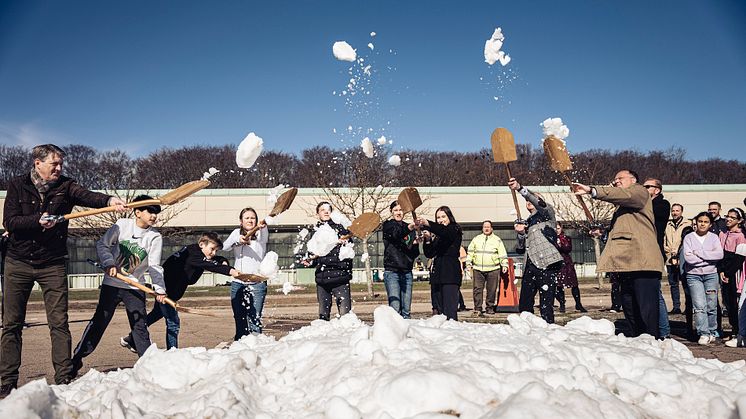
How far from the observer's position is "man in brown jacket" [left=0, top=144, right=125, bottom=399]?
221 inches

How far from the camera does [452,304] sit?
869 centimetres

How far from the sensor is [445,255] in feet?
28.8

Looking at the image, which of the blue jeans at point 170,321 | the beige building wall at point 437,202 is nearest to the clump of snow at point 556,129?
the blue jeans at point 170,321

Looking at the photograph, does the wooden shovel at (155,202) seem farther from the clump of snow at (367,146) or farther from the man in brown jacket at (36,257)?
the clump of snow at (367,146)

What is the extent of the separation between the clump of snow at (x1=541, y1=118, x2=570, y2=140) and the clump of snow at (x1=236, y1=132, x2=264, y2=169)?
3.26m

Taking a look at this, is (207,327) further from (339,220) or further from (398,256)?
(398,256)

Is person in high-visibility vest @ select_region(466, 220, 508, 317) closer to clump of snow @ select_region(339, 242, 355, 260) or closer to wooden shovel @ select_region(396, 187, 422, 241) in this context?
wooden shovel @ select_region(396, 187, 422, 241)

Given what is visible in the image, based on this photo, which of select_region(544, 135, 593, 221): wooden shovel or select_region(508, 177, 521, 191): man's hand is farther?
select_region(544, 135, 593, 221): wooden shovel

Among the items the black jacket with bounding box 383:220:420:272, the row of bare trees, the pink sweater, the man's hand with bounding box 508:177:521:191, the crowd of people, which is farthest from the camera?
the row of bare trees

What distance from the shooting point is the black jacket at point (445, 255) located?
8688 millimetres

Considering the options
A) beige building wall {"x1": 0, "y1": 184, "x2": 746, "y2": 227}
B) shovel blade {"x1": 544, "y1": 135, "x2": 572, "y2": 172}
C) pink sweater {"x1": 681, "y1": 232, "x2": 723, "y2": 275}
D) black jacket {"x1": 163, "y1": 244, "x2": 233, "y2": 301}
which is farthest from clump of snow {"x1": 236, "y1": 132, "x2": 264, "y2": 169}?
beige building wall {"x1": 0, "y1": 184, "x2": 746, "y2": 227}

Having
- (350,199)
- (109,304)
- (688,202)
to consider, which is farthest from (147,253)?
(688,202)

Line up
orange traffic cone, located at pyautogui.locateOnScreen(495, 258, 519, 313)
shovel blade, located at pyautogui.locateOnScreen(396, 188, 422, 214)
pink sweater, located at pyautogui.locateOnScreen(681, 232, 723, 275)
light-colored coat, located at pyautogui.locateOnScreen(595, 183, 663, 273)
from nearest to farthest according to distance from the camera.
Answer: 1. light-colored coat, located at pyautogui.locateOnScreen(595, 183, 663, 273)
2. shovel blade, located at pyautogui.locateOnScreen(396, 188, 422, 214)
3. pink sweater, located at pyautogui.locateOnScreen(681, 232, 723, 275)
4. orange traffic cone, located at pyautogui.locateOnScreen(495, 258, 519, 313)

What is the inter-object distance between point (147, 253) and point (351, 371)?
3.80m
